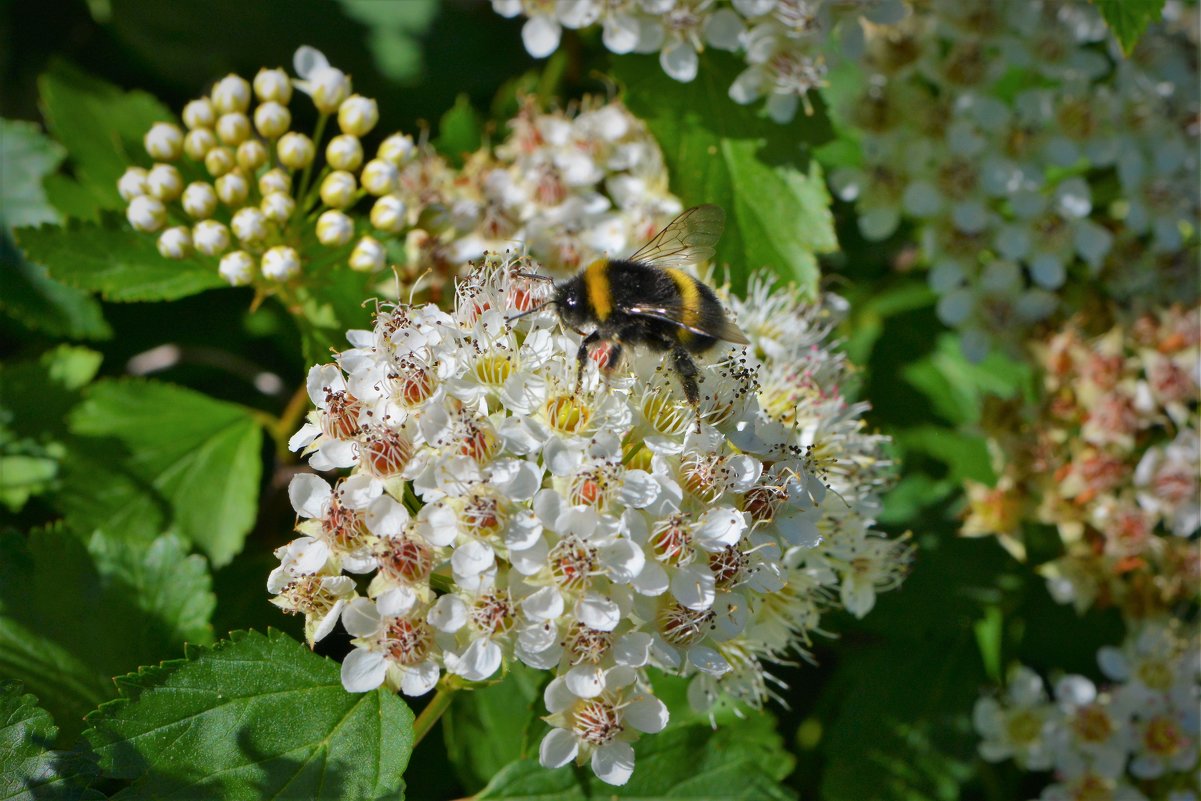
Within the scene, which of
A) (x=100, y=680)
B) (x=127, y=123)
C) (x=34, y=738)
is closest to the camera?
(x=34, y=738)

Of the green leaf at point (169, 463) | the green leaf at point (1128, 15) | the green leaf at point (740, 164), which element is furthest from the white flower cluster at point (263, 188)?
the green leaf at point (1128, 15)

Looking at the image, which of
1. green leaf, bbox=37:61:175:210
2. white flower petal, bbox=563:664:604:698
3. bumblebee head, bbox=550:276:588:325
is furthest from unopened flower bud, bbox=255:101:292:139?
white flower petal, bbox=563:664:604:698

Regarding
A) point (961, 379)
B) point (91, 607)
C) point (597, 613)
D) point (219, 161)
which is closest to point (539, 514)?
point (597, 613)

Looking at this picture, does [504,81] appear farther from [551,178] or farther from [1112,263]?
[1112,263]

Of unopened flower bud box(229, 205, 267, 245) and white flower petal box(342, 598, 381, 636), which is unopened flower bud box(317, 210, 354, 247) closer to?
unopened flower bud box(229, 205, 267, 245)

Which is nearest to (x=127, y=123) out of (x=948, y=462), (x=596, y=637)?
(x=596, y=637)

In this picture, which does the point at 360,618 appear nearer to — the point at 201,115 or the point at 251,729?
the point at 251,729
